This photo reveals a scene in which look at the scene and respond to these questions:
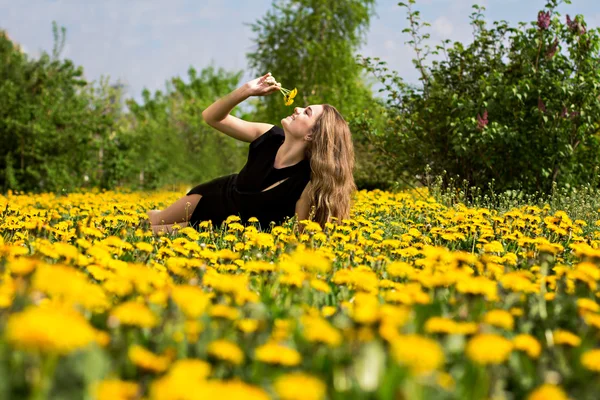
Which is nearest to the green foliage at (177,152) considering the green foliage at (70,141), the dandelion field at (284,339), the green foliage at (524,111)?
the green foliage at (70,141)

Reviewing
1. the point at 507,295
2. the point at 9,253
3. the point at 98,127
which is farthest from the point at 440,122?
the point at 98,127

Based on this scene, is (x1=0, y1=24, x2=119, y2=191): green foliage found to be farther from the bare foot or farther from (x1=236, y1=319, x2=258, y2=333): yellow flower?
(x1=236, y1=319, x2=258, y2=333): yellow flower

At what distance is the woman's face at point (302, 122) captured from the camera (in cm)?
475

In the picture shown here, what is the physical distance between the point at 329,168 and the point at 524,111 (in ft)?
11.8

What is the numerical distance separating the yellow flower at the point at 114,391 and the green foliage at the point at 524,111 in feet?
20.2

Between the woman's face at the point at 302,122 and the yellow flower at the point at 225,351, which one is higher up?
the woman's face at the point at 302,122

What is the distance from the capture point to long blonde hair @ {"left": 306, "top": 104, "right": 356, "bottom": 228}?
14.8 feet

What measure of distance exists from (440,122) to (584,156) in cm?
185

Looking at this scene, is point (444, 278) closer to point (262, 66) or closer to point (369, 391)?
point (369, 391)

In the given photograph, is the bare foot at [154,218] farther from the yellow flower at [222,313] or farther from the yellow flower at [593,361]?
the yellow flower at [593,361]

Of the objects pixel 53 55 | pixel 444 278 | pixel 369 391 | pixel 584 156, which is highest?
pixel 53 55

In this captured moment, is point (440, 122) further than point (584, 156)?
Yes

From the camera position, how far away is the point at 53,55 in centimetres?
1329

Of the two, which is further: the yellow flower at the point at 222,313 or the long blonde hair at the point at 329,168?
the long blonde hair at the point at 329,168
